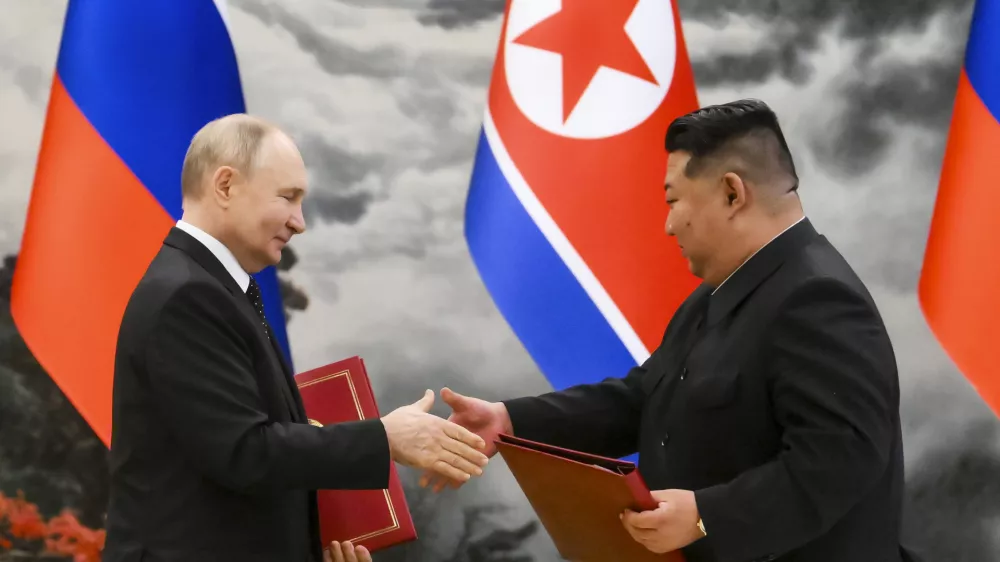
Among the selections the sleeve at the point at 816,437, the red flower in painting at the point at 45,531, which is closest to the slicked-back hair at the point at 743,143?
the sleeve at the point at 816,437

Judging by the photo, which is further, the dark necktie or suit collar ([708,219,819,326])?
the dark necktie

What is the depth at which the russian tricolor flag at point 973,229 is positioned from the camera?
2.46m

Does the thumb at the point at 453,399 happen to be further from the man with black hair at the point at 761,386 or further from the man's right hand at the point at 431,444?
the man with black hair at the point at 761,386

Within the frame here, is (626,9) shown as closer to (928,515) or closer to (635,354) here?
(635,354)

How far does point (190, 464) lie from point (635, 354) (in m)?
1.36

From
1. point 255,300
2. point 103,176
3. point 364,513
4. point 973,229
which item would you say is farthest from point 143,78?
point 973,229

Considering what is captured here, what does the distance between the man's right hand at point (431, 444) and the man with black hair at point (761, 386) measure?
0.37 metres

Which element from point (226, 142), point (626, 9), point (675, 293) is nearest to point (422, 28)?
point (626, 9)

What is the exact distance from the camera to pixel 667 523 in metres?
1.49

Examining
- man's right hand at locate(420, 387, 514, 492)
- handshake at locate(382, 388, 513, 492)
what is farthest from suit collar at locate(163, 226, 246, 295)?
man's right hand at locate(420, 387, 514, 492)

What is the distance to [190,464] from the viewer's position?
1584 mm

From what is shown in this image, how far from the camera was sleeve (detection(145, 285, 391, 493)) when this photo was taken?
1.54 m

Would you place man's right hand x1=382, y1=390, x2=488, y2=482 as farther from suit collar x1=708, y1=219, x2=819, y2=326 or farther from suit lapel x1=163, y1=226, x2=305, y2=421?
suit collar x1=708, y1=219, x2=819, y2=326

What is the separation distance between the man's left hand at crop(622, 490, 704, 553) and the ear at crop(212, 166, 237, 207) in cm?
95
